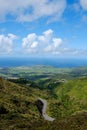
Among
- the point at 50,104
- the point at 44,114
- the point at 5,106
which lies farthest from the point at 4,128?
the point at 50,104

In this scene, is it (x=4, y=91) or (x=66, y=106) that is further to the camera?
(x=66, y=106)

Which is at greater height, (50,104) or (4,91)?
(4,91)

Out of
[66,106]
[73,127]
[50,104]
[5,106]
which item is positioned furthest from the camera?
[66,106]

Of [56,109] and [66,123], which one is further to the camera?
[56,109]

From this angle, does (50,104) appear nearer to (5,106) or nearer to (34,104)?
(34,104)

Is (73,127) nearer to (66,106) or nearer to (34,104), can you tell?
(34,104)

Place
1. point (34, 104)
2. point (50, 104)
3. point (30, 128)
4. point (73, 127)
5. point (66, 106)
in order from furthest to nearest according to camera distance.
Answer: point (66, 106), point (50, 104), point (34, 104), point (30, 128), point (73, 127)

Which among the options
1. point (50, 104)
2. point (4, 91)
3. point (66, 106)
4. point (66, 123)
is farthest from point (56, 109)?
point (66, 123)

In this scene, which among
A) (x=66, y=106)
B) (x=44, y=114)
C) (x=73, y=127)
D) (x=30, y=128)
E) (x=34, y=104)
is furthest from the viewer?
(x=66, y=106)

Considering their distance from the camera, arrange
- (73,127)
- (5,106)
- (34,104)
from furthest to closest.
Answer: (34,104) → (5,106) → (73,127)
